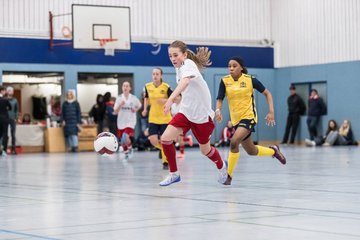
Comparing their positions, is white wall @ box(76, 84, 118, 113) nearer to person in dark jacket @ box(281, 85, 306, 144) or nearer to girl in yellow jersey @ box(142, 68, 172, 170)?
person in dark jacket @ box(281, 85, 306, 144)

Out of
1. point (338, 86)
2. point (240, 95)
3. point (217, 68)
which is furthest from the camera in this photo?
point (217, 68)

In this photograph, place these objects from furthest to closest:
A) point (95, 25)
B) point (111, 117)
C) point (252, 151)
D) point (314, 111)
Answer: point (314, 111)
point (111, 117)
point (95, 25)
point (252, 151)

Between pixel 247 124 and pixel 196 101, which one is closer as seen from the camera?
pixel 196 101

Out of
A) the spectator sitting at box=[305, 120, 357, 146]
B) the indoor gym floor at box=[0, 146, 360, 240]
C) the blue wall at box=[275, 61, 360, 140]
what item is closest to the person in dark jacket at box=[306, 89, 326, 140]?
the blue wall at box=[275, 61, 360, 140]

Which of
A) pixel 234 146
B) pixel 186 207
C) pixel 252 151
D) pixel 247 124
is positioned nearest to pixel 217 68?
pixel 252 151

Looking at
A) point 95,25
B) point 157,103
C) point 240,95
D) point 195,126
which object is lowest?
point 195,126

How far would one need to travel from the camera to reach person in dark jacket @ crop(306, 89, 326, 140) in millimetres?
32938

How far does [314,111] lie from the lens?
1302 inches

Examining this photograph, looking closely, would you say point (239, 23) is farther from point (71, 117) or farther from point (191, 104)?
point (191, 104)

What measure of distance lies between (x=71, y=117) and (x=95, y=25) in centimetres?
364

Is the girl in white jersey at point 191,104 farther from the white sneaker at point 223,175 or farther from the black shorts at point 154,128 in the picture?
the black shorts at point 154,128

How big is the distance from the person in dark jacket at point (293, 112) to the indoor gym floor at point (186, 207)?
2015 centimetres

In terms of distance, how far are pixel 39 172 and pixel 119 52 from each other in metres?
16.9

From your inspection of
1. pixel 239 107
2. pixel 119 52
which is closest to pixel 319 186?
pixel 239 107
